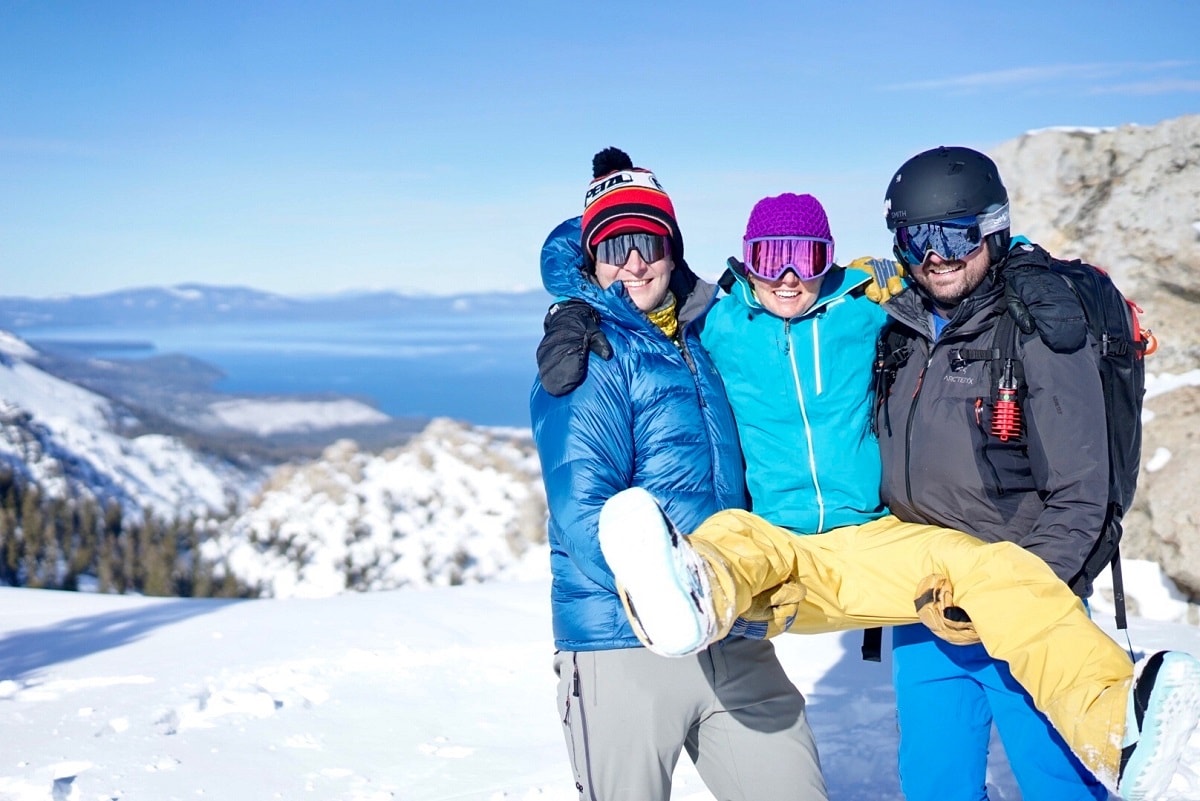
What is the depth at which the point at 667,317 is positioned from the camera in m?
2.75

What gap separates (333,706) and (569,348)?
3.58 meters

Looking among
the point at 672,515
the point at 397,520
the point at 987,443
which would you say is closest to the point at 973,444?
the point at 987,443

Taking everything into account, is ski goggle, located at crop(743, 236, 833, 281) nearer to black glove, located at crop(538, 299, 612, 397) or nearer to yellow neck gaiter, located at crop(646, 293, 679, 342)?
yellow neck gaiter, located at crop(646, 293, 679, 342)

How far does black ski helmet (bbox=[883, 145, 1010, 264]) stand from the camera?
273cm

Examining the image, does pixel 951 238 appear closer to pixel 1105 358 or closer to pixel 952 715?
pixel 1105 358

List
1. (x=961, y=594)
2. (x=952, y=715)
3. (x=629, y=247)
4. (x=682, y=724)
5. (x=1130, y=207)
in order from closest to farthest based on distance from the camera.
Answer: (x=961, y=594) → (x=682, y=724) → (x=629, y=247) → (x=952, y=715) → (x=1130, y=207)

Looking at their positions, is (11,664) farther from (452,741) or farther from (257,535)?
(257,535)

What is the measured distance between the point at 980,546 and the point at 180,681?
4.79m

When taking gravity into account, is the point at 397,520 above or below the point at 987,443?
below

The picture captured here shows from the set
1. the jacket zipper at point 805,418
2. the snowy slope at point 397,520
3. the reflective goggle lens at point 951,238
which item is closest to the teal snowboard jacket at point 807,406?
the jacket zipper at point 805,418

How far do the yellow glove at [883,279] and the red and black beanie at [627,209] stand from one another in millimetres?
598

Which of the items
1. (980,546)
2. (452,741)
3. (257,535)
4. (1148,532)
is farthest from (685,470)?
(257,535)

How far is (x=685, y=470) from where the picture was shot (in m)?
2.48

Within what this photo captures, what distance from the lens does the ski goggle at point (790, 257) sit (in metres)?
2.70
